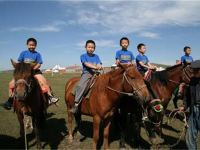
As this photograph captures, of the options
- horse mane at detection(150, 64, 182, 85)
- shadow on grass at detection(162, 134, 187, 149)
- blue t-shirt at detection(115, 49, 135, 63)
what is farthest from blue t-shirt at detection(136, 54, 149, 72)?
shadow on grass at detection(162, 134, 187, 149)

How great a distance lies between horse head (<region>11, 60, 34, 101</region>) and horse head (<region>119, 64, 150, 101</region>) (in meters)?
2.30

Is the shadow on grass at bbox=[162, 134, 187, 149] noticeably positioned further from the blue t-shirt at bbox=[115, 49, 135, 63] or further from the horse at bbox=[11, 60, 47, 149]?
the horse at bbox=[11, 60, 47, 149]

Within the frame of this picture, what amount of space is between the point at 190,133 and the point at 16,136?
5862 mm

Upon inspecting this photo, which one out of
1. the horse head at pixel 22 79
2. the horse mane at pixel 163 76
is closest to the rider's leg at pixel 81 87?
the horse head at pixel 22 79

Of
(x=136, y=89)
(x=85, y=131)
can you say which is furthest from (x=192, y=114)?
(x=85, y=131)

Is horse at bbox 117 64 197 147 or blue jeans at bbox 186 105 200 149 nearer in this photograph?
blue jeans at bbox 186 105 200 149

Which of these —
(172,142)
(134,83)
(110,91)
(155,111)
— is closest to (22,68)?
(110,91)

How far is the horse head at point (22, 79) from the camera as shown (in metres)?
5.81

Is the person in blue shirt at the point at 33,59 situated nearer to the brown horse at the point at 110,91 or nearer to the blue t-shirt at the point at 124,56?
the brown horse at the point at 110,91

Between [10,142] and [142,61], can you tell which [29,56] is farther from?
[142,61]

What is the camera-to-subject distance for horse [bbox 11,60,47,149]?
5.90 m

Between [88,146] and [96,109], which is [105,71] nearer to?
[96,109]

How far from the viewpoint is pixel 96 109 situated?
707cm

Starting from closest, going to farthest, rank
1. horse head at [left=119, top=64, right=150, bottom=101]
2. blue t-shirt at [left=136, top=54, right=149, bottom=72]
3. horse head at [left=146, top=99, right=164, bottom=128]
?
1. horse head at [left=119, top=64, right=150, bottom=101]
2. horse head at [left=146, top=99, right=164, bottom=128]
3. blue t-shirt at [left=136, top=54, right=149, bottom=72]
